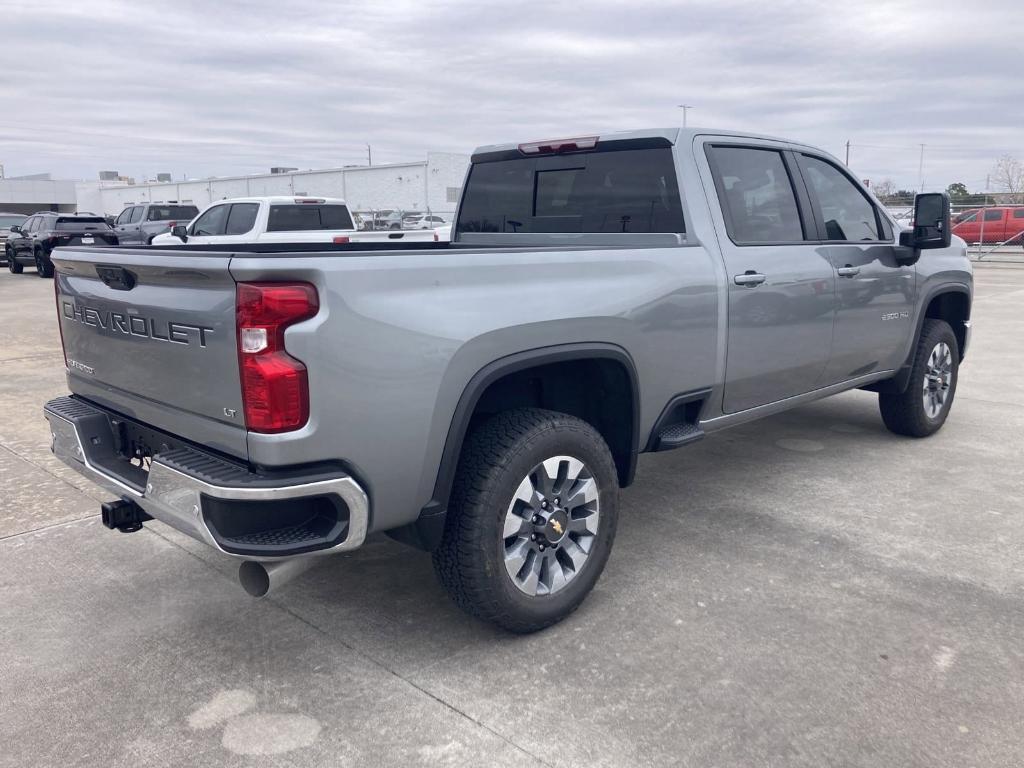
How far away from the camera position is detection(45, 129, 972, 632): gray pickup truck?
8.49 ft

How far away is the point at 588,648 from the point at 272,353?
5.25ft

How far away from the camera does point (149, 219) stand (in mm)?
23344

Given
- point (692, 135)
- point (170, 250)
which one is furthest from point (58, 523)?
point (692, 135)

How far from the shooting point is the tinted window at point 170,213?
76.9 ft

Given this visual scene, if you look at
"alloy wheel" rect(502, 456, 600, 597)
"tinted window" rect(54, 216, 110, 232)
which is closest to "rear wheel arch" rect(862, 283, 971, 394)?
"alloy wheel" rect(502, 456, 600, 597)

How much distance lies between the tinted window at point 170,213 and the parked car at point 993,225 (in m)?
24.3

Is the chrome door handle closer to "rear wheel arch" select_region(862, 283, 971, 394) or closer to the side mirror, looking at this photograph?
the side mirror

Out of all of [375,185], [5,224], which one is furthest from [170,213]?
[375,185]

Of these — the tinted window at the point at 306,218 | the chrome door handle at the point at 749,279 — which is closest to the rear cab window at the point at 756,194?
the chrome door handle at the point at 749,279

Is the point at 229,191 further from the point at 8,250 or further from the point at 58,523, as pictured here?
the point at 58,523

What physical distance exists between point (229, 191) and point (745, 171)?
5810 centimetres

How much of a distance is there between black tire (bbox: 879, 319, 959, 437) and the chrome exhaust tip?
4.35 metres

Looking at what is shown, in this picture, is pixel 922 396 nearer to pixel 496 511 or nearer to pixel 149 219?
pixel 496 511

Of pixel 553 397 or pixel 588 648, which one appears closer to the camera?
pixel 588 648
